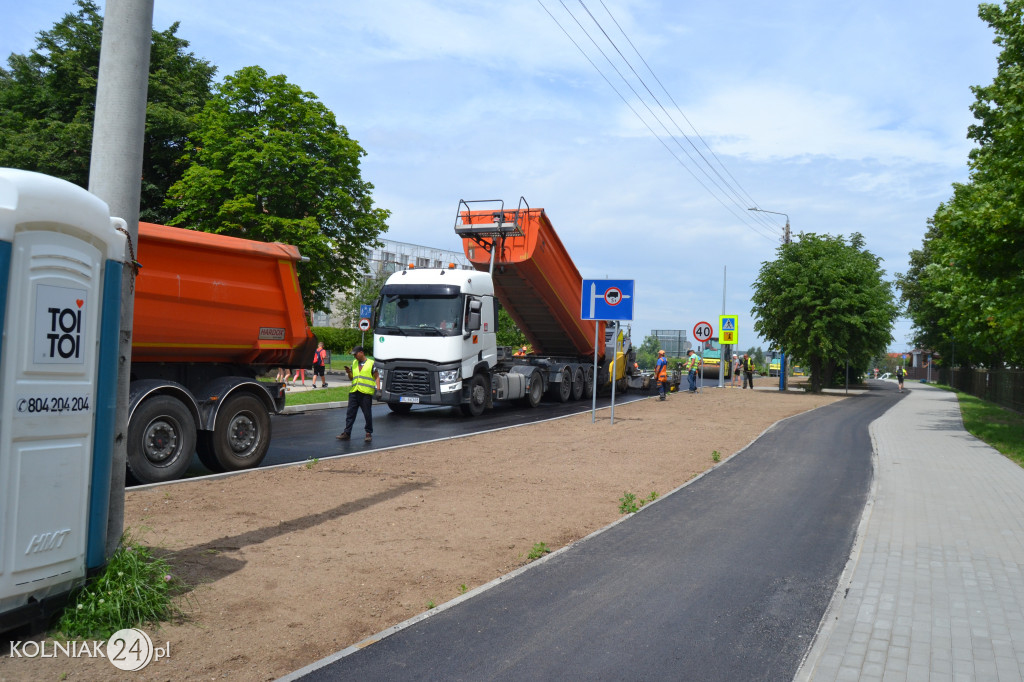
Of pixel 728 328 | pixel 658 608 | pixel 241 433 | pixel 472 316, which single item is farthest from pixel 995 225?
pixel 728 328

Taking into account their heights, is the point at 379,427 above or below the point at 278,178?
below

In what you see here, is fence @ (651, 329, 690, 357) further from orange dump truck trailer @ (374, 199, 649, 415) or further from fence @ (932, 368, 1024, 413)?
orange dump truck trailer @ (374, 199, 649, 415)

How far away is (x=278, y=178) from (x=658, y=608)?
23806 millimetres

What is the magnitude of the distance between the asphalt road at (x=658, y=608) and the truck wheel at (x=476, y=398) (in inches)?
369

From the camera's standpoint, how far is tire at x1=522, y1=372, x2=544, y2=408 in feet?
71.2

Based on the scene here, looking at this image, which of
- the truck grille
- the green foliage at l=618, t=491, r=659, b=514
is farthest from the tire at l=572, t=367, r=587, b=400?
the green foliage at l=618, t=491, r=659, b=514

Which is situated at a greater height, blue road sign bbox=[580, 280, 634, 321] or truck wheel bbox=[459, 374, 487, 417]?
blue road sign bbox=[580, 280, 634, 321]

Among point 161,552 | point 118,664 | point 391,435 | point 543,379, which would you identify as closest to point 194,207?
point 543,379

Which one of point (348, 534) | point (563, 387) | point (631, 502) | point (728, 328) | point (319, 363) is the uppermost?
point (728, 328)

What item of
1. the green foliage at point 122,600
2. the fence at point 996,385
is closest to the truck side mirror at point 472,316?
the green foliage at point 122,600

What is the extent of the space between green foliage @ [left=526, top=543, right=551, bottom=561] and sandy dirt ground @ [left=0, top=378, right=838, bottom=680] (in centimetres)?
7

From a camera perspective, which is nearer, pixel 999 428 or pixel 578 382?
pixel 999 428

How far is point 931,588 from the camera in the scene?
19.2 ft

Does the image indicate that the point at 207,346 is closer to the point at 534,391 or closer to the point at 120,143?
the point at 120,143
